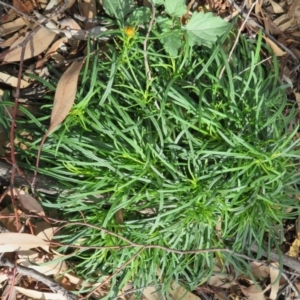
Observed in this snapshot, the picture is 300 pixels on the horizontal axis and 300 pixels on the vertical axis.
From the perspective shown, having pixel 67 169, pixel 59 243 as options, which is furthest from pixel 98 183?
pixel 59 243

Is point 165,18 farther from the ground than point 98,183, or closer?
farther from the ground

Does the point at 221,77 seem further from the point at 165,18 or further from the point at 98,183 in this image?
the point at 98,183

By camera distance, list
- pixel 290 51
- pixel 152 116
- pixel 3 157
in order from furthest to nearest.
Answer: pixel 290 51, pixel 3 157, pixel 152 116

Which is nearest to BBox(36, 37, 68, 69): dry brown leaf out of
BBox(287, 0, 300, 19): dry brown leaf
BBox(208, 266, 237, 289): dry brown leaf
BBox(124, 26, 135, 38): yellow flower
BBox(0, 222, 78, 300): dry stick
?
BBox(124, 26, 135, 38): yellow flower

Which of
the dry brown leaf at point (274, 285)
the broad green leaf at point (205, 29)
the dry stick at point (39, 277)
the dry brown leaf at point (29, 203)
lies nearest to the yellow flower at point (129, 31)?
the broad green leaf at point (205, 29)

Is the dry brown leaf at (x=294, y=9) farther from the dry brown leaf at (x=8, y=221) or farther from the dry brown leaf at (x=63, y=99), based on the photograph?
the dry brown leaf at (x=8, y=221)

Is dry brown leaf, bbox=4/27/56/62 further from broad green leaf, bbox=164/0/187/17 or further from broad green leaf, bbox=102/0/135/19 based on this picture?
broad green leaf, bbox=164/0/187/17
